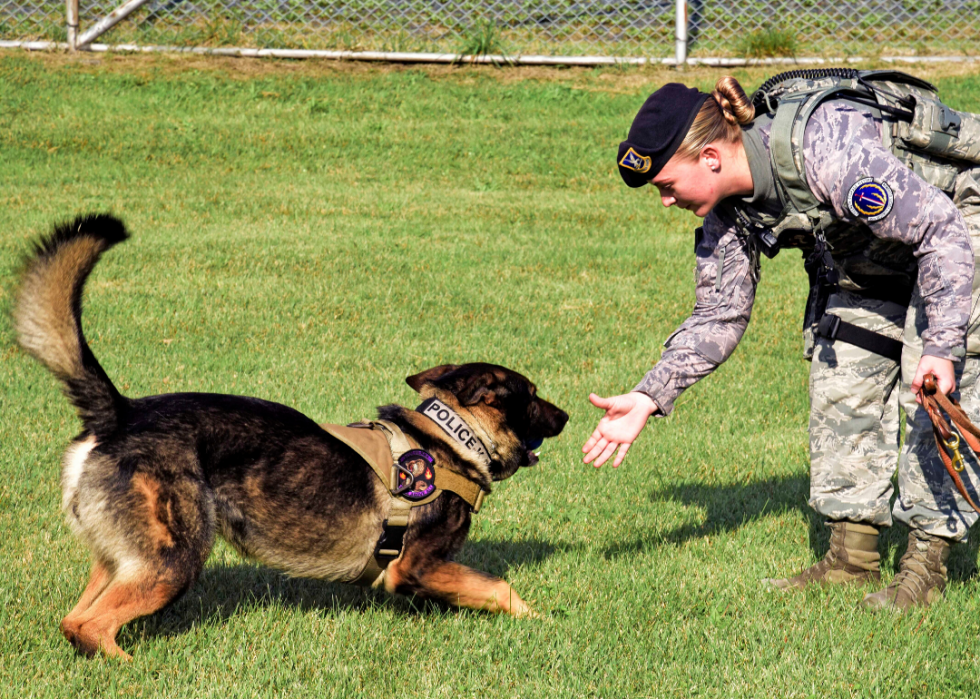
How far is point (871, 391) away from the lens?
461 centimetres

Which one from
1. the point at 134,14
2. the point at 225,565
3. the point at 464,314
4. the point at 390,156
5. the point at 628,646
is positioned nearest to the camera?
the point at 628,646

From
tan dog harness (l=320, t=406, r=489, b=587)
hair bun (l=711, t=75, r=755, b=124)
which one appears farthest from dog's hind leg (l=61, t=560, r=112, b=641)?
hair bun (l=711, t=75, r=755, b=124)

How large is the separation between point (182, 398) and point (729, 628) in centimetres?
253

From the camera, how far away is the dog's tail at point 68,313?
3.62 m

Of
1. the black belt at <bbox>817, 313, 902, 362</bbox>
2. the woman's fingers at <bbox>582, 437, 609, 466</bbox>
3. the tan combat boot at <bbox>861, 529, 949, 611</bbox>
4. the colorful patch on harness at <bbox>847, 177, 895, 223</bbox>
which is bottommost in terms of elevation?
the tan combat boot at <bbox>861, 529, 949, 611</bbox>

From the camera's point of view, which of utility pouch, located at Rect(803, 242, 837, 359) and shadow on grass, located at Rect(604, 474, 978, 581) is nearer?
utility pouch, located at Rect(803, 242, 837, 359)

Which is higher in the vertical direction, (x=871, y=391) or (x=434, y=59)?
(x=434, y=59)

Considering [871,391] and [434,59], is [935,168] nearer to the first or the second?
[871,391]

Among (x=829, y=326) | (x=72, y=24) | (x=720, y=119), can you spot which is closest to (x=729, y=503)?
(x=829, y=326)

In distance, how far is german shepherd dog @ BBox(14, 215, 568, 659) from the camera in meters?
3.67

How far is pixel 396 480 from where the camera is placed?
4.26 metres

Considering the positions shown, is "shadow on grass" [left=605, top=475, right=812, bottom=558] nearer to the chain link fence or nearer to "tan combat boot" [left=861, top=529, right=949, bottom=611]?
"tan combat boot" [left=861, top=529, right=949, bottom=611]

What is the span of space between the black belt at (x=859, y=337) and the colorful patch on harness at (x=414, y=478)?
6.56 feet

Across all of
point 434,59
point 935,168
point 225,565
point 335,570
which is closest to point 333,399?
point 225,565
